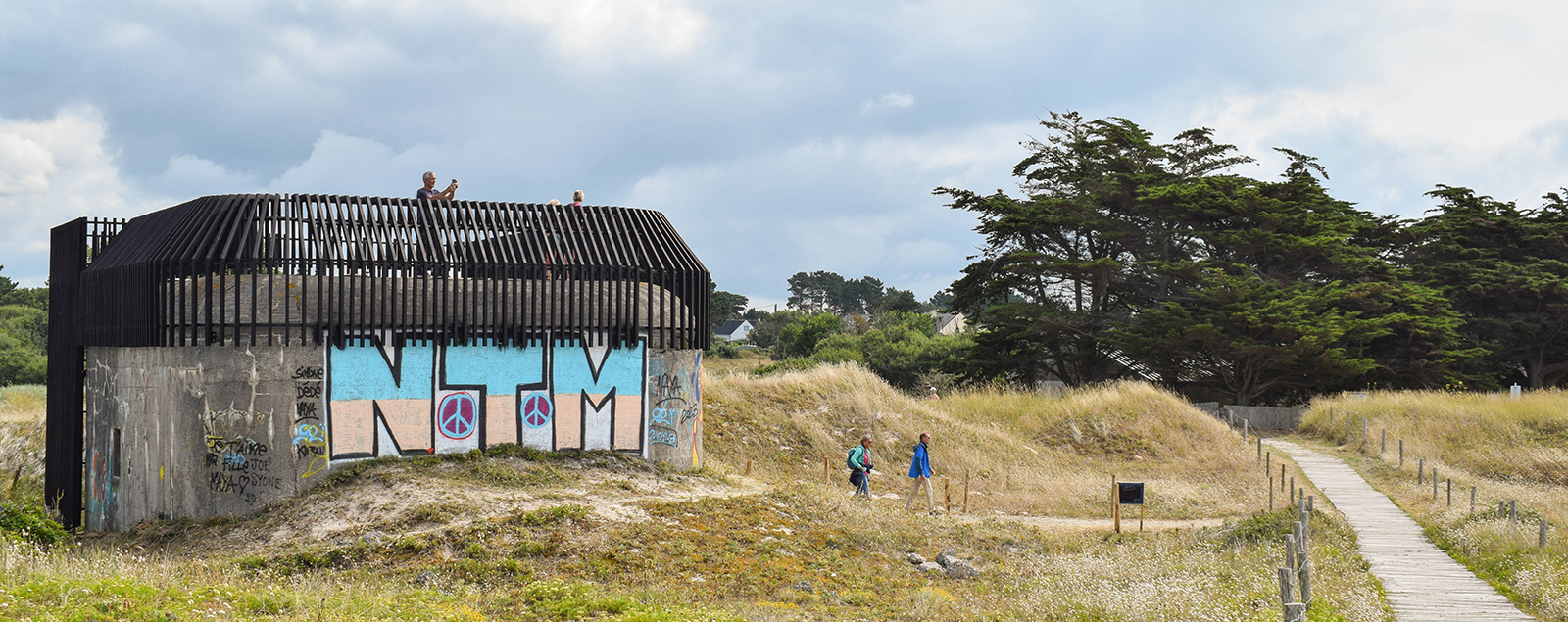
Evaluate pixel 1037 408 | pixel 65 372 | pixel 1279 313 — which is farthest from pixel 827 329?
pixel 65 372

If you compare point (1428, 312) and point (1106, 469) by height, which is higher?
point (1428, 312)

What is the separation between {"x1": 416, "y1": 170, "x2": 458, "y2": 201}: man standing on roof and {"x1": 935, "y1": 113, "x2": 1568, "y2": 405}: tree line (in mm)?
28954

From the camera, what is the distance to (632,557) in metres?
13.7

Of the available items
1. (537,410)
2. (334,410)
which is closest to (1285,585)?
(537,410)

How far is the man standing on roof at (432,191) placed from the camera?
18312mm

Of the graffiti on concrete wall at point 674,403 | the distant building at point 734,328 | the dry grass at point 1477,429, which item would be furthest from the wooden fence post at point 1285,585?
the distant building at point 734,328

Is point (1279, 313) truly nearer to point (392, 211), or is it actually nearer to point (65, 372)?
point (392, 211)

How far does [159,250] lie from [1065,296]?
119 ft

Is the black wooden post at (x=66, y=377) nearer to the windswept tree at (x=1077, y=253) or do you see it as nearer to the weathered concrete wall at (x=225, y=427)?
the weathered concrete wall at (x=225, y=427)

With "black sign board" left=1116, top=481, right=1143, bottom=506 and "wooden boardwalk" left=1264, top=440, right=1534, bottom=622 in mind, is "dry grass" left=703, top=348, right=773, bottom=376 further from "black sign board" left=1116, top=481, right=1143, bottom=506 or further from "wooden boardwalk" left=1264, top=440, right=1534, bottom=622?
"black sign board" left=1116, top=481, right=1143, bottom=506

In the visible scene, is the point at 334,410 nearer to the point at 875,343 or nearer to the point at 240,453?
the point at 240,453

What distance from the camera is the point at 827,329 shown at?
70.6 m

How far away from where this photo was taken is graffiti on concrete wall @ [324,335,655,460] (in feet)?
53.9

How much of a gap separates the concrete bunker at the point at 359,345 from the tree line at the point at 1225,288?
27.5 metres
